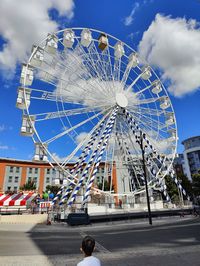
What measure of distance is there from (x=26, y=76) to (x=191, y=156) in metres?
61.2

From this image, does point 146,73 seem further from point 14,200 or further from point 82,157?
point 14,200

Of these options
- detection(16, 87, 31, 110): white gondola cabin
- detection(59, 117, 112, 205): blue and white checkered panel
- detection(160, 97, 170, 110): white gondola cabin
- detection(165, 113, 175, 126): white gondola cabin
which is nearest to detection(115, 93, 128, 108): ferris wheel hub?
detection(59, 117, 112, 205): blue and white checkered panel

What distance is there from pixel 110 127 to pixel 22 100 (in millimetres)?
9200

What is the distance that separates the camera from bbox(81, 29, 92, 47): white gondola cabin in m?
21.4

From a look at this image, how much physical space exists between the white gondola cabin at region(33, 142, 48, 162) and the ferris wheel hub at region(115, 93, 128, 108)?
Answer: 1043cm

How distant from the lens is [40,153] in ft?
60.3

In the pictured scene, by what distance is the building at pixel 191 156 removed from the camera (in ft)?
212

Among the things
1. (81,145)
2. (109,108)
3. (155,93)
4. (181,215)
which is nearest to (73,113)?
(81,145)

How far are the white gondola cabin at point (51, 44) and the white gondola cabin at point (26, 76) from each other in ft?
8.59

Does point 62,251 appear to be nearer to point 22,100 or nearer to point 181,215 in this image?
point 22,100

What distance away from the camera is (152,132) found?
26031 mm

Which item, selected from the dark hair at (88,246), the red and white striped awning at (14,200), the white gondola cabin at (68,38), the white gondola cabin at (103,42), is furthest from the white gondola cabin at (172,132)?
the dark hair at (88,246)

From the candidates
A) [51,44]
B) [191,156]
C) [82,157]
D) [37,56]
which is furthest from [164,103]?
[191,156]

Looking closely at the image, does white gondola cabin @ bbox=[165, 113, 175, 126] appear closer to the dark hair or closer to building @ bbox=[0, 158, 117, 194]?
the dark hair
